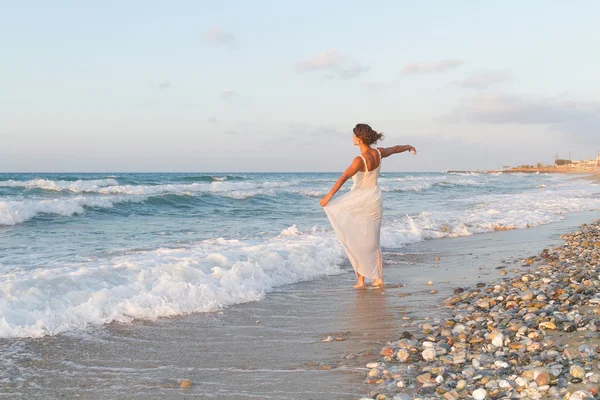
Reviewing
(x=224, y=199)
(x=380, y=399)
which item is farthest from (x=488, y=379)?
(x=224, y=199)

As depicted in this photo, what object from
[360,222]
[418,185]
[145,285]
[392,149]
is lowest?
[145,285]

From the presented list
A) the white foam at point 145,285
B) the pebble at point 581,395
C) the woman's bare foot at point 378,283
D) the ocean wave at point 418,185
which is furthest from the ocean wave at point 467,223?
the ocean wave at point 418,185

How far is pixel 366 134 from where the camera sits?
680 cm

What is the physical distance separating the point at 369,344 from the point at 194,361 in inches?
56.7

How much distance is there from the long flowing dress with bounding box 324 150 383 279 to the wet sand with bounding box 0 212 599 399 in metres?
0.39

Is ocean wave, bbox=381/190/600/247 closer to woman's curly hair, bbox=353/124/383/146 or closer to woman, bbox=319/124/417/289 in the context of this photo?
woman, bbox=319/124/417/289

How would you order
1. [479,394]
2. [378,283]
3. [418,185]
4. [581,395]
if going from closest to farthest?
[581,395] → [479,394] → [378,283] → [418,185]

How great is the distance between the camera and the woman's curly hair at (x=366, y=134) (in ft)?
22.3

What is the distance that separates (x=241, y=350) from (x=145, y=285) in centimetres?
231

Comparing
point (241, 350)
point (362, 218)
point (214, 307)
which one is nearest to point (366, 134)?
point (362, 218)

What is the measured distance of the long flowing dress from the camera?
23.0 ft

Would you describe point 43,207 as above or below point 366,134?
below

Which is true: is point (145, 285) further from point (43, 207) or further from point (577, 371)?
point (43, 207)

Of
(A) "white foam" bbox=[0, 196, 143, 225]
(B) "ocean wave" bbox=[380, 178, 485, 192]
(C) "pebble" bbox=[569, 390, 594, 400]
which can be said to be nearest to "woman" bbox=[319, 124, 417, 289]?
(C) "pebble" bbox=[569, 390, 594, 400]
